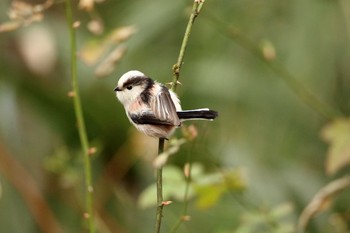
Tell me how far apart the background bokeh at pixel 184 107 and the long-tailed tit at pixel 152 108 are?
163 centimetres

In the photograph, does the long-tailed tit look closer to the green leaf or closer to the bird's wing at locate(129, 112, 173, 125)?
the bird's wing at locate(129, 112, 173, 125)

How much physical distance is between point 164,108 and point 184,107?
1768mm

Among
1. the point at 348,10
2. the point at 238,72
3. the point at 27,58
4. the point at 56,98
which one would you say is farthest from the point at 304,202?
the point at 27,58

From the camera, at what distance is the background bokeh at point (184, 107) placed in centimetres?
277

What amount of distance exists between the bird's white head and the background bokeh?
1628mm

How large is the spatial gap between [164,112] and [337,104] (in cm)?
211

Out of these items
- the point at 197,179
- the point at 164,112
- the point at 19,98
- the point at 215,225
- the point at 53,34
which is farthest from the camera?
the point at 53,34

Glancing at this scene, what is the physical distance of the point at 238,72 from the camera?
3.05 m

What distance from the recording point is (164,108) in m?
1.00

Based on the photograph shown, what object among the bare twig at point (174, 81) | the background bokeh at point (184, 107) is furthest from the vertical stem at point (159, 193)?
the background bokeh at point (184, 107)

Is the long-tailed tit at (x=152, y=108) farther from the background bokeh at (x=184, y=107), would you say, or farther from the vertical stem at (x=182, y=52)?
the background bokeh at (x=184, y=107)

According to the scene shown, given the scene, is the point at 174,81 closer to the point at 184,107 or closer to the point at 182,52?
the point at 182,52

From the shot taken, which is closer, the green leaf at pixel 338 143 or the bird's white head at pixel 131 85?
the bird's white head at pixel 131 85

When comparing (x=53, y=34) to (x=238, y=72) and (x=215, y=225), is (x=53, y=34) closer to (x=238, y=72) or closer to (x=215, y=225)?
(x=238, y=72)
